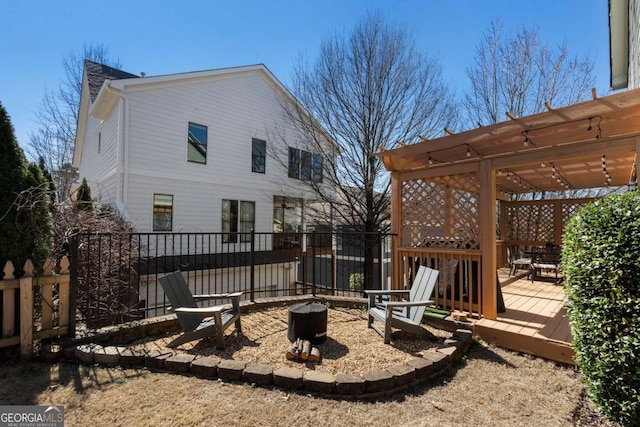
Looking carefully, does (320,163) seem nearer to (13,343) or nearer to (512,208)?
(512,208)

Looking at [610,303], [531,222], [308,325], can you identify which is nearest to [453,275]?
[308,325]

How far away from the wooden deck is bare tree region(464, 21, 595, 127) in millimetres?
7719

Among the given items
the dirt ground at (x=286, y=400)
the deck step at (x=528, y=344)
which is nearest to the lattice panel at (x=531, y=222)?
the deck step at (x=528, y=344)

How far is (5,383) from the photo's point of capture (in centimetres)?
293

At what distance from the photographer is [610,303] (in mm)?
2221

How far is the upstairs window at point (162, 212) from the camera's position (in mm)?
9633

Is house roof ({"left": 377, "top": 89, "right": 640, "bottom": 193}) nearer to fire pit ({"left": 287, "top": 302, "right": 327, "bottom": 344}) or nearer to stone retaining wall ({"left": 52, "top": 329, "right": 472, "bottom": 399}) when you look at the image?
stone retaining wall ({"left": 52, "top": 329, "right": 472, "bottom": 399})

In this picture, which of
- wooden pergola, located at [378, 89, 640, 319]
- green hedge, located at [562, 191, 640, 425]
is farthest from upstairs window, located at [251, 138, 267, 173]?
green hedge, located at [562, 191, 640, 425]

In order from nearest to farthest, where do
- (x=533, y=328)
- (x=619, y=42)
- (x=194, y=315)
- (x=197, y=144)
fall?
(x=194, y=315), (x=533, y=328), (x=619, y=42), (x=197, y=144)

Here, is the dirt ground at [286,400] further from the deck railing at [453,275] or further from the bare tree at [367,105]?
the bare tree at [367,105]

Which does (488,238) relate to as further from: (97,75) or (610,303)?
(97,75)

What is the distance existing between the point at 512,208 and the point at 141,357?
1027 centimetres

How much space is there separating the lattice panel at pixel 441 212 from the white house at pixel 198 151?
181 inches

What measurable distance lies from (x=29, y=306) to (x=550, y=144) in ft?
23.9
